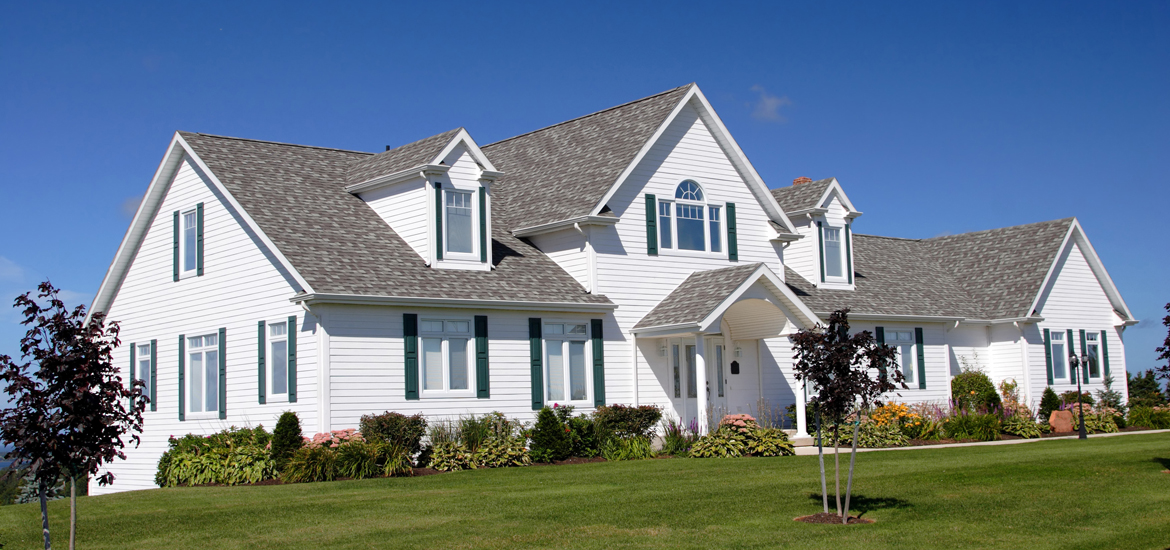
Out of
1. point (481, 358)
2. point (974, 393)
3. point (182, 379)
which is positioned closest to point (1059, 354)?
point (974, 393)

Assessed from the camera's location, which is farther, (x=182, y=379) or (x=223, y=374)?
(x=182, y=379)

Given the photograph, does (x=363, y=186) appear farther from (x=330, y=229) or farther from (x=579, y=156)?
(x=579, y=156)

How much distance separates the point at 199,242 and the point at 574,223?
844cm

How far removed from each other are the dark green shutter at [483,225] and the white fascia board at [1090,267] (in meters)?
18.0

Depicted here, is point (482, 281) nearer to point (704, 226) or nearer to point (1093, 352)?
point (704, 226)

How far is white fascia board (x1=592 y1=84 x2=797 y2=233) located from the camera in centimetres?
2603

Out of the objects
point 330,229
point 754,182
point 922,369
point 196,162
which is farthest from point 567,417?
point 922,369

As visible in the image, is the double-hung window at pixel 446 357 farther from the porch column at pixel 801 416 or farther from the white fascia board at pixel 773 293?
the porch column at pixel 801 416

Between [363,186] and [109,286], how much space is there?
789 centimetres

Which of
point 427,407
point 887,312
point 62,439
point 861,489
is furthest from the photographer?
point 887,312

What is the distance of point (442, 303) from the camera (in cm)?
2202

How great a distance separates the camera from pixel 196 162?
24906 millimetres

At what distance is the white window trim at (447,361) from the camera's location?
22.1 metres

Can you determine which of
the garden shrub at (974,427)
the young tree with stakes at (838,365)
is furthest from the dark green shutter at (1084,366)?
the young tree with stakes at (838,365)
